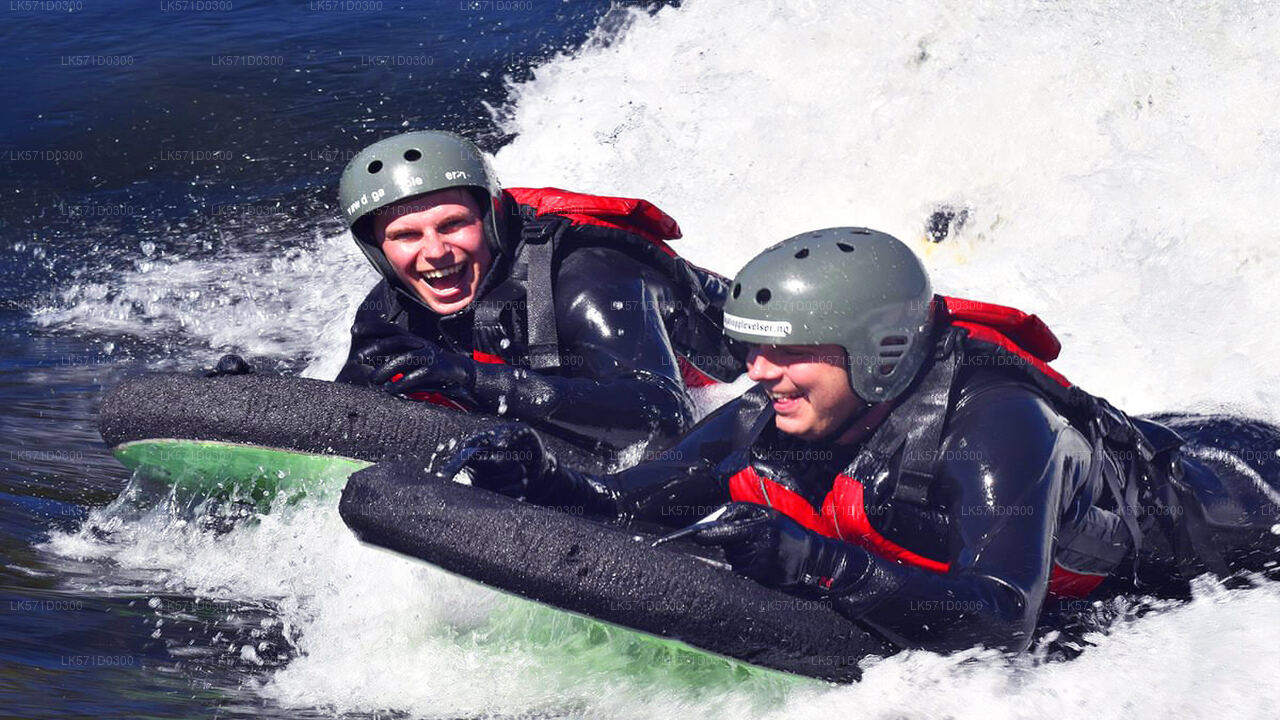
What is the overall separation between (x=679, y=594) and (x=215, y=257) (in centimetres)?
697

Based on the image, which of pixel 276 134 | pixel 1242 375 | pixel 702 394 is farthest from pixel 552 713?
pixel 276 134

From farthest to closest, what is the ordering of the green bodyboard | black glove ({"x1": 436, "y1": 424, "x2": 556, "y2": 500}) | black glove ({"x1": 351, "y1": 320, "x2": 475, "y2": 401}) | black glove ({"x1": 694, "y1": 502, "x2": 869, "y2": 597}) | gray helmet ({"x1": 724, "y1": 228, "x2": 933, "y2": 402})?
the green bodyboard → black glove ({"x1": 351, "y1": 320, "x2": 475, "y2": 401}) → black glove ({"x1": 436, "y1": 424, "x2": 556, "y2": 500}) → gray helmet ({"x1": 724, "y1": 228, "x2": 933, "y2": 402}) → black glove ({"x1": 694, "y1": 502, "x2": 869, "y2": 597})

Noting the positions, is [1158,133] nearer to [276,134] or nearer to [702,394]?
[702,394]

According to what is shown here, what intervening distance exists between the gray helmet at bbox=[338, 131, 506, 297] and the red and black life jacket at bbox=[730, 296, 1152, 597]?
1.86 meters

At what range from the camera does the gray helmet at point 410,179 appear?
5789 mm

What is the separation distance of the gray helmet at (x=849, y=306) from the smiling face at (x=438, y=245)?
1.83 metres

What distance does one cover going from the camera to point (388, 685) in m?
4.50

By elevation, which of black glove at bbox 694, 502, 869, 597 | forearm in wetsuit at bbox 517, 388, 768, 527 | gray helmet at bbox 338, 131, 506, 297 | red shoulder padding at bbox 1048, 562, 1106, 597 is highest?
gray helmet at bbox 338, 131, 506, 297

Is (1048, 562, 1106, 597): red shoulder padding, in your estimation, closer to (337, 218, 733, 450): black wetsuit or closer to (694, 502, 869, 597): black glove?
(694, 502, 869, 597): black glove

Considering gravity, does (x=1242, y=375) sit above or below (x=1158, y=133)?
below

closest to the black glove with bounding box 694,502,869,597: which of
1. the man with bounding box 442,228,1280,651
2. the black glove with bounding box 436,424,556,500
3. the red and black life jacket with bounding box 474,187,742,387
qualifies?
the man with bounding box 442,228,1280,651

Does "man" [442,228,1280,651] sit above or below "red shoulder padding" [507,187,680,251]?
below

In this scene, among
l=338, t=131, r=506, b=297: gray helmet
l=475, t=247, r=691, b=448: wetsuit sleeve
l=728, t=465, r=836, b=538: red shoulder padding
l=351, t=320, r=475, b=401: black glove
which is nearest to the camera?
l=728, t=465, r=836, b=538: red shoulder padding

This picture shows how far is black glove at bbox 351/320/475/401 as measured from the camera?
17.0 feet
